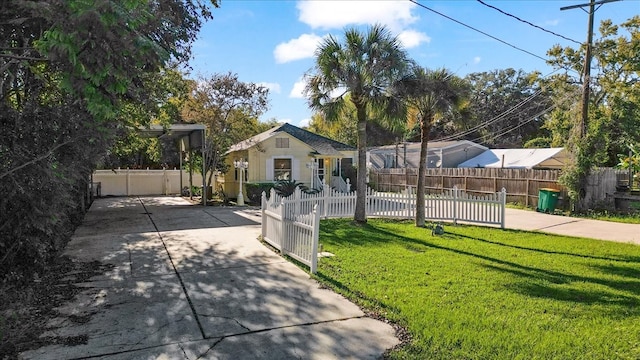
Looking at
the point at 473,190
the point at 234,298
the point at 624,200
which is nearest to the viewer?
the point at 234,298

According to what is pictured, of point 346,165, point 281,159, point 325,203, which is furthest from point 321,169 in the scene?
point 325,203

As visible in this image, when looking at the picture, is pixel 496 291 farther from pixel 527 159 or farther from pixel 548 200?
pixel 527 159

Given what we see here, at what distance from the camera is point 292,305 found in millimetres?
4898

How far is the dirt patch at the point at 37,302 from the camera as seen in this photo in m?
3.86

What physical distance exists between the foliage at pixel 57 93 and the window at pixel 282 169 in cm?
1387

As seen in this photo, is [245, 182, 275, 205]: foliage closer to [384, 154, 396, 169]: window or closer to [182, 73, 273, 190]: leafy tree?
[182, 73, 273, 190]: leafy tree

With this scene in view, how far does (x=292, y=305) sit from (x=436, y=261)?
3.20 metres

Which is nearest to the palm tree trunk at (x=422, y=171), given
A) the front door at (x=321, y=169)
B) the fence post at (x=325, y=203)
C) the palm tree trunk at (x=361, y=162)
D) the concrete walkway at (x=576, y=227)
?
the palm tree trunk at (x=361, y=162)

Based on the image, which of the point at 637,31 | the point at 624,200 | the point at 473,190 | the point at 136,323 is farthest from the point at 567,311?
the point at 637,31

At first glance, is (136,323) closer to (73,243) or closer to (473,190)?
(73,243)

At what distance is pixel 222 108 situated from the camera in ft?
58.7

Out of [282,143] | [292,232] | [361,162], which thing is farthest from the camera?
[282,143]

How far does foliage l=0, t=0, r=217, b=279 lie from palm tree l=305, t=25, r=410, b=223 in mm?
4325

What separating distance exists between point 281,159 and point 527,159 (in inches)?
638
